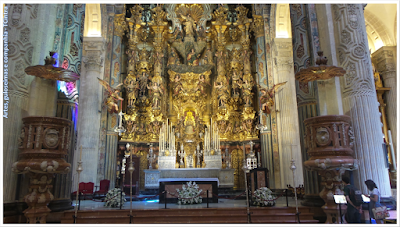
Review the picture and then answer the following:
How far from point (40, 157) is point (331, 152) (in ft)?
21.5

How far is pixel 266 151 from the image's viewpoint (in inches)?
577

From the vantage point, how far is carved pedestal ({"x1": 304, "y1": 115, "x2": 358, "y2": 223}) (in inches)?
248

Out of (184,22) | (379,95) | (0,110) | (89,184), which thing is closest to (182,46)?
(184,22)

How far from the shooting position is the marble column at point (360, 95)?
21.9 ft

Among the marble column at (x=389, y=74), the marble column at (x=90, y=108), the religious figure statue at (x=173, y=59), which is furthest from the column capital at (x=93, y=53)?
the marble column at (x=389, y=74)

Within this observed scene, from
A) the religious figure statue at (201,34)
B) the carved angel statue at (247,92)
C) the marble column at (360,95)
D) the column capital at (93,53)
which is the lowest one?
the marble column at (360,95)

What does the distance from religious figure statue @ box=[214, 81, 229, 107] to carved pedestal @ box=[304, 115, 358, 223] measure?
936 centimetres

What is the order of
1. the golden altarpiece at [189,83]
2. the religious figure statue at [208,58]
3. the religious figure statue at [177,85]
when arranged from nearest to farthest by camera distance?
the golden altarpiece at [189,83] < the religious figure statue at [177,85] < the religious figure statue at [208,58]

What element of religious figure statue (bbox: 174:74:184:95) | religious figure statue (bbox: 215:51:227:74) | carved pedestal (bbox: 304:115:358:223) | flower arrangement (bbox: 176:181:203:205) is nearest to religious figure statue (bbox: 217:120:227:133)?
religious figure statue (bbox: 215:51:227:74)

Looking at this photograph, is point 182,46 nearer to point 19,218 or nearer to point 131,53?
point 131,53

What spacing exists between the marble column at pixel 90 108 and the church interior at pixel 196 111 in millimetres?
63

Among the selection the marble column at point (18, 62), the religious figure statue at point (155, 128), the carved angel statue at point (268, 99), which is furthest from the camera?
the religious figure statue at point (155, 128)

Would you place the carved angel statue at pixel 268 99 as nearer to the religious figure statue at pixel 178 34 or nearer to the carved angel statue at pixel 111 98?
the religious figure statue at pixel 178 34

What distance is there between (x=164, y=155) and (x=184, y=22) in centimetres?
837
